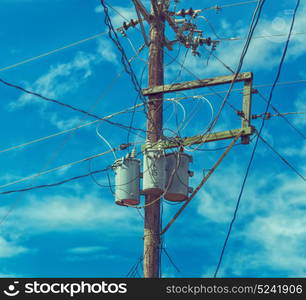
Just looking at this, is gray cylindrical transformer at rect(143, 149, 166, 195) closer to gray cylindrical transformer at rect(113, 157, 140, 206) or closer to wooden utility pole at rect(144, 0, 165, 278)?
gray cylindrical transformer at rect(113, 157, 140, 206)

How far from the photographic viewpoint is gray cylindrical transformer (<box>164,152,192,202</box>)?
13.3 meters

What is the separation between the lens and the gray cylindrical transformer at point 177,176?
13336 millimetres

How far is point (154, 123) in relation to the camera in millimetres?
13898

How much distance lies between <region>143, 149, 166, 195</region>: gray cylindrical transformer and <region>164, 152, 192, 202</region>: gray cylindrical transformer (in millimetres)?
136

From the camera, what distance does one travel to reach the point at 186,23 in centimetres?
1563

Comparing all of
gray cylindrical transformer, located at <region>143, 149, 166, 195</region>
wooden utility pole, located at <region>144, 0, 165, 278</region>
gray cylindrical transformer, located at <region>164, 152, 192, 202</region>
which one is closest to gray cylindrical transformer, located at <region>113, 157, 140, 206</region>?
gray cylindrical transformer, located at <region>143, 149, 166, 195</region>

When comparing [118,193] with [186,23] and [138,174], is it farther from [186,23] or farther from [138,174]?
[186,23]

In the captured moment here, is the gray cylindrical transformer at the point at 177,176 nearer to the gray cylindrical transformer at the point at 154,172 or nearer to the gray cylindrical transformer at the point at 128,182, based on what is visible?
the gray cylindrical transformer at the point at 154,172

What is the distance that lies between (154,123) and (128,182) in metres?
1.24

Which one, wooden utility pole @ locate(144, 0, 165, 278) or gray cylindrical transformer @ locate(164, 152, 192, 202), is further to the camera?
gray cylindrical transformer @ locate(164, 152, 192, 202)

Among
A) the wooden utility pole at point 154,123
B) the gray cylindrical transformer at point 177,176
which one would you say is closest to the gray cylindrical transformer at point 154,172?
the gray cylindrical transformer at point 177,176

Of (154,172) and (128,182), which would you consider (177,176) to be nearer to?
(154,172)

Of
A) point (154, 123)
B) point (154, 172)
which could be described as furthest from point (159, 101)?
point (154, 172)

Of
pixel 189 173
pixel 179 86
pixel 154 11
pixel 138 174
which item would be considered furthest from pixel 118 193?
pixel 154 11
